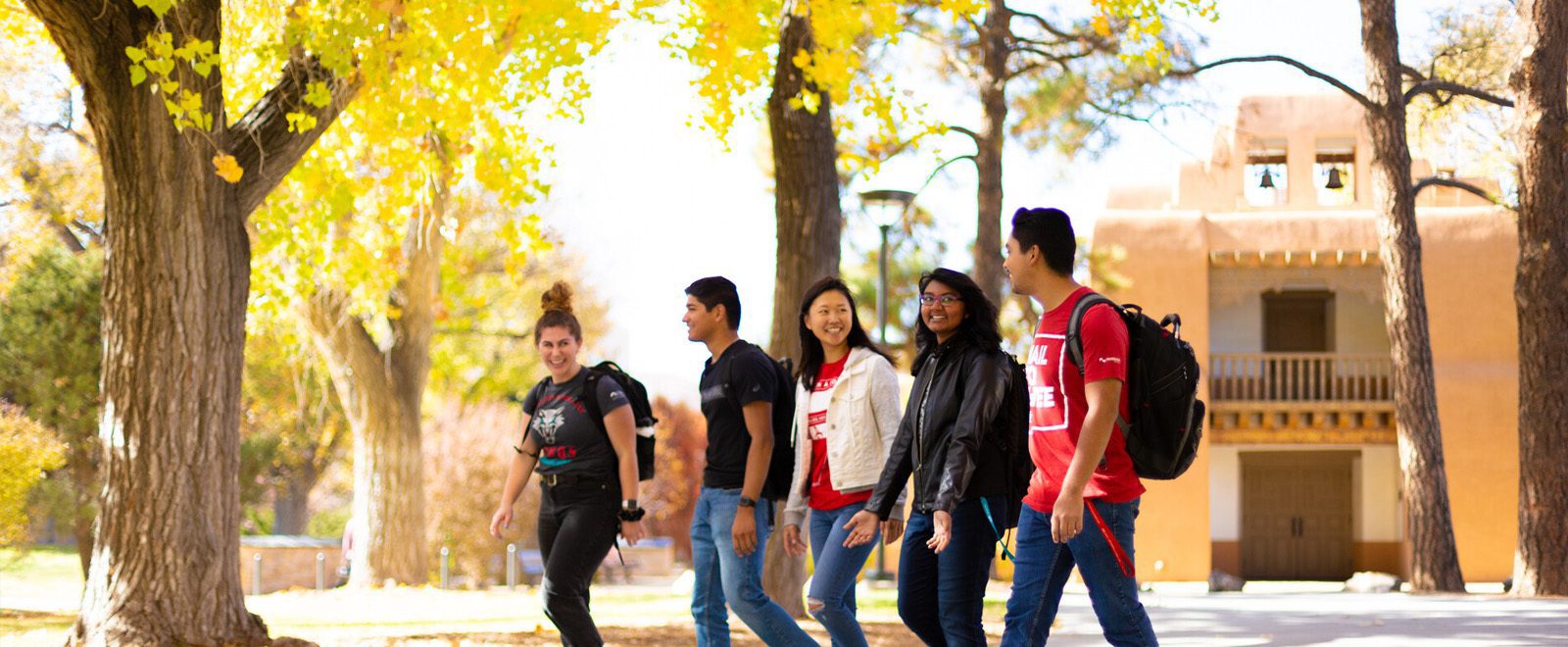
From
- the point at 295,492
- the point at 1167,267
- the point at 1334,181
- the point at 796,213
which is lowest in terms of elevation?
the point at 295,492

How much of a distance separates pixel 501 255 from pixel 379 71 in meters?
23.2

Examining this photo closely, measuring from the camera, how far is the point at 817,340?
6488 mm

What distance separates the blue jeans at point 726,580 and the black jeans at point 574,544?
370mm

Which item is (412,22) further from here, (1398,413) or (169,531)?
(1398,413)

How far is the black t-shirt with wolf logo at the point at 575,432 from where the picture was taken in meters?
6.54

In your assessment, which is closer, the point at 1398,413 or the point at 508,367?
the point at 1398,413

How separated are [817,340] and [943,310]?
993 millimetres

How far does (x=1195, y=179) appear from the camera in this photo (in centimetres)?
3152

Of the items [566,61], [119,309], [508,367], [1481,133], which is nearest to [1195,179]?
[1481,133]

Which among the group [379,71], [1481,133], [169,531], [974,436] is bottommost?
[169,531]

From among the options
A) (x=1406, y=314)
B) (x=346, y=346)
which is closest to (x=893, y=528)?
(x=346, y=346)

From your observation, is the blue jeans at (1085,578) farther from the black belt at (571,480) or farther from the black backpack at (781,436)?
the black belt at (571,480)

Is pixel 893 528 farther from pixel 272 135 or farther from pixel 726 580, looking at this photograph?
pixel 272 135

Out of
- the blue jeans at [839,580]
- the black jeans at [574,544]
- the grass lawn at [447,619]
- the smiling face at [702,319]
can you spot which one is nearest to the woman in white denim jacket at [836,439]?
the blue jeans at [839,580]
